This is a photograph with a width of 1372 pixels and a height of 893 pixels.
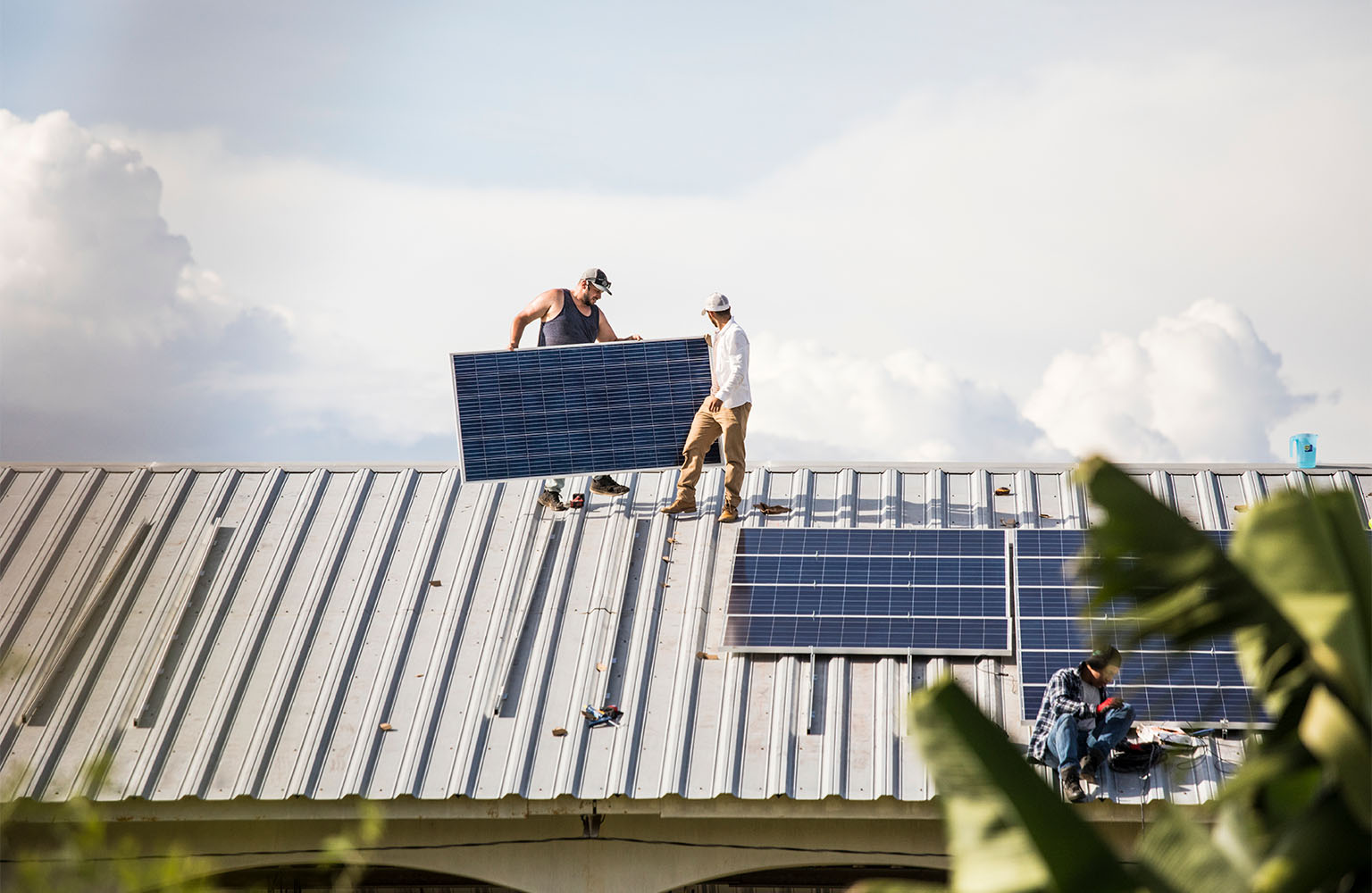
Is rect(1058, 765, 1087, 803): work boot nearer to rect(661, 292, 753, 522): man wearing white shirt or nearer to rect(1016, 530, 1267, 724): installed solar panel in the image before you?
rect(1016, 530, 1267, 724): installed solar panel

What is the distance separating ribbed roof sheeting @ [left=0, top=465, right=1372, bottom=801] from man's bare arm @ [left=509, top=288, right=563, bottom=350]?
1.84 meters

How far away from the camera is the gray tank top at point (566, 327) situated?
16.9 metres

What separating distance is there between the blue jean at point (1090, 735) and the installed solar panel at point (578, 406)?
220 inches

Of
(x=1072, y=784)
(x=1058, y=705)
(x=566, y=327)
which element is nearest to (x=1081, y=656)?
(x=1058, y=705)

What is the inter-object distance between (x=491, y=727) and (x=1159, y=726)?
5926 mm

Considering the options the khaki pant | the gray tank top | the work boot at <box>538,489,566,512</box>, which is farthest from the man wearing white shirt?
the gray tank top

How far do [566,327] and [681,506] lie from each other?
275 cm

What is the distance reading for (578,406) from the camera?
54.6ft

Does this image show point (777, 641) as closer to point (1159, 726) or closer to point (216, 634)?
point (1159, 726)

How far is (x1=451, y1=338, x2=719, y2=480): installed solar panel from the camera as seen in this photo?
16.3 metres

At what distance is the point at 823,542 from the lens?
15141mm

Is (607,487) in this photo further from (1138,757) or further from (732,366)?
(1138,757)

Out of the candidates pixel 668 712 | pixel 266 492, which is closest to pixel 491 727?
pixel 668 712

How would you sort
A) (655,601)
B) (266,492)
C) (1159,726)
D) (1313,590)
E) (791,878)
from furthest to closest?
1. (266,492)
2. (655,601)
3. (791,878)
4. (1159,726)
5. (1313,590)
